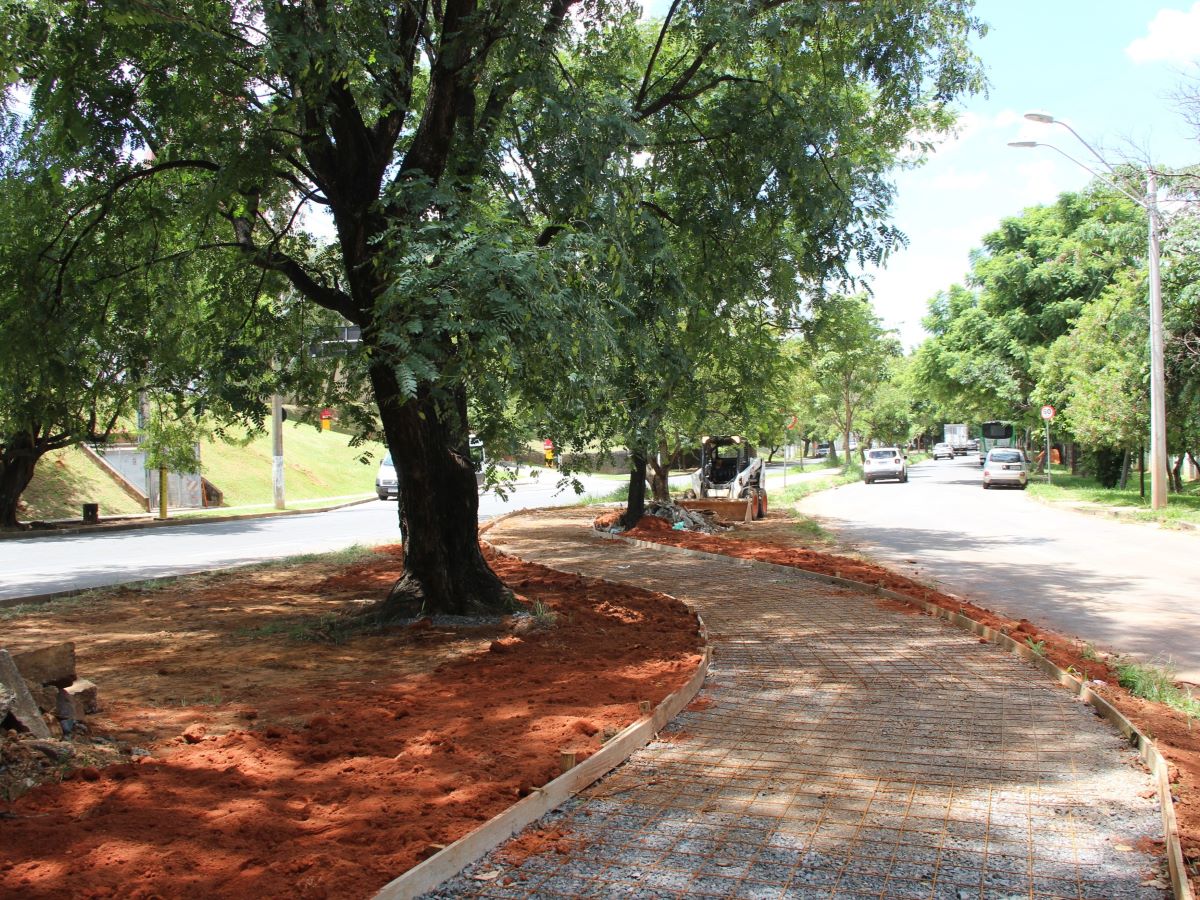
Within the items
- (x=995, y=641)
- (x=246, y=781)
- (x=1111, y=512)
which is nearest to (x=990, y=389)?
(x=1111, y=512)

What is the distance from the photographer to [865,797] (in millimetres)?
4375

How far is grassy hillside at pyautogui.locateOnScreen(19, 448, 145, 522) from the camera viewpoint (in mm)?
27016

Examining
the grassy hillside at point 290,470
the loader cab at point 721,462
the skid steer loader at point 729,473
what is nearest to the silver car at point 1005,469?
the skid steer loader at point 729,473

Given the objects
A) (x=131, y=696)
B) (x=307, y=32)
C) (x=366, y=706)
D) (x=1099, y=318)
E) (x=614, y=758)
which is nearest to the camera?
(x=614, y=758)

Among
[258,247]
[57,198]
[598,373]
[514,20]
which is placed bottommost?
[598,373]

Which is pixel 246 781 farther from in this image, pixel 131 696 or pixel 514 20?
pixel 514 20

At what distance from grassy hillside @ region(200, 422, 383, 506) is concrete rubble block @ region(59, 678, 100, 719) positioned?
83.3 feet

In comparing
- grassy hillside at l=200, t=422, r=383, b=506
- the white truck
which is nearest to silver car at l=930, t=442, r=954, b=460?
the white truck

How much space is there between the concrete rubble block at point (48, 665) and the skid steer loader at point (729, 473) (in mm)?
19487

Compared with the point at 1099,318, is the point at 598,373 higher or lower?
lower

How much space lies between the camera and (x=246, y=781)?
4.53 metres

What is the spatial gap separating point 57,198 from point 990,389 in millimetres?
41164

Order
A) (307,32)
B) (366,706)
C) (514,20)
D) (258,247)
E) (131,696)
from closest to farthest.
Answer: (366,706) < (131,696) < (307,32) < (514,20) < (258,247)

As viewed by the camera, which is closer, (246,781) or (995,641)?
(246,781)
